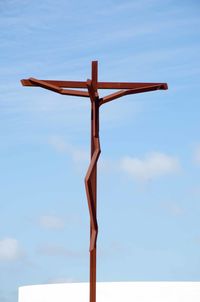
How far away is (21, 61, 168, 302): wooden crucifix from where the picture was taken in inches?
432

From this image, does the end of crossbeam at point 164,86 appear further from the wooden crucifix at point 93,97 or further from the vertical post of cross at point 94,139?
the vertical post of cross at point 94,139

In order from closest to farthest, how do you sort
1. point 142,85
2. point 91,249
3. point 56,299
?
1. point 91,249
2. point 142,85
3. point 56,299

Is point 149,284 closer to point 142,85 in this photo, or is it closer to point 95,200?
point 95,200

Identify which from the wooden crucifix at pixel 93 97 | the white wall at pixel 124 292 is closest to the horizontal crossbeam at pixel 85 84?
the wooden crucifix at pixel 93 97

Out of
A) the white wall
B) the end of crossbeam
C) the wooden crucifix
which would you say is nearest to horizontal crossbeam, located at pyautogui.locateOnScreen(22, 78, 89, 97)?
the wooden crucifix

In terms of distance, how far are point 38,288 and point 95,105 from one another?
14.2 ft

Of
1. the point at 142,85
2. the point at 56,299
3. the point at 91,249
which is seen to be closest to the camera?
the point at 91,249

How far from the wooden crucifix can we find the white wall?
2298mm

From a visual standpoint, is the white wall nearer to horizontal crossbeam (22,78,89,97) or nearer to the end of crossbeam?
the end of crossbeam

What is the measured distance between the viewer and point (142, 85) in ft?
38.5

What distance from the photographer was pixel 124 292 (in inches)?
525

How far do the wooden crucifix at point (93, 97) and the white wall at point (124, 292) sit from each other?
230cm

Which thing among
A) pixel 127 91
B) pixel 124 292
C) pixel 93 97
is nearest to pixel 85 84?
pixel 93 97

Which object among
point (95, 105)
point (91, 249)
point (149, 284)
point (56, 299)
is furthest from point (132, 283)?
point (95, 105)
